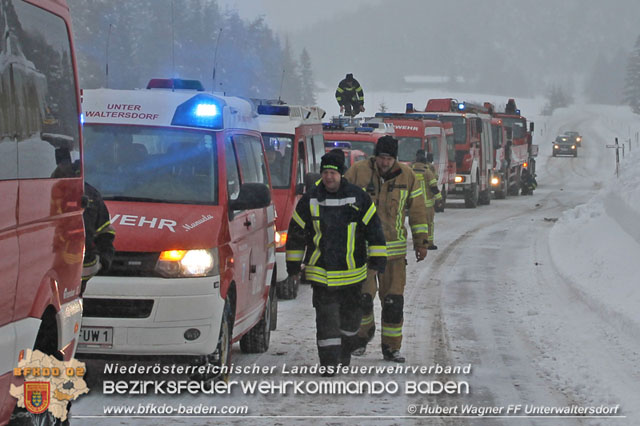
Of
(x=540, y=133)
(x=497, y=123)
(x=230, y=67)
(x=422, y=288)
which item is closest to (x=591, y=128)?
(x=540, y=133)

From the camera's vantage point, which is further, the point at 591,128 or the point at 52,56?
the point at 591,128

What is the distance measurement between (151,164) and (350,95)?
14828 mm

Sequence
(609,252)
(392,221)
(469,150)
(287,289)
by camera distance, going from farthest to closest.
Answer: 1. (469,150)
2. (609,252)
3. (287,289)
4. (392,221)

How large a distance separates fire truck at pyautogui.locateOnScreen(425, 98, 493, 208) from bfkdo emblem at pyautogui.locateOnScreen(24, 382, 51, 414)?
92.5 feet

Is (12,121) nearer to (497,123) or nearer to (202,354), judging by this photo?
(202,354)

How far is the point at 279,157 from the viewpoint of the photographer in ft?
48.4

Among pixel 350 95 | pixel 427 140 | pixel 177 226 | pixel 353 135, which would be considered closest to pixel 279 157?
pixel 177 226

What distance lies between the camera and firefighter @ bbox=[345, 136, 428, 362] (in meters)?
9.62

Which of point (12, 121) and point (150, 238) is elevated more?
point (12, 121)

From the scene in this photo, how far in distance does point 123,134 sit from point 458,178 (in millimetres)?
25453

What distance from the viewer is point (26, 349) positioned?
17.0 feet

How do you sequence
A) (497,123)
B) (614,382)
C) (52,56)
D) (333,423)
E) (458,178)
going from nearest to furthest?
(52,56) → (333,423) → (614,382) → (458,178) → (497,123)

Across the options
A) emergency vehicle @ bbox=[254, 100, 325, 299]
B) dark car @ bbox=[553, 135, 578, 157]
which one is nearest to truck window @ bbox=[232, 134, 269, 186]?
emergency vehicle @ bbox=[254, 100, 325, 299]

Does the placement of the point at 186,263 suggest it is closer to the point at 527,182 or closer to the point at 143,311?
the point at 143,311
